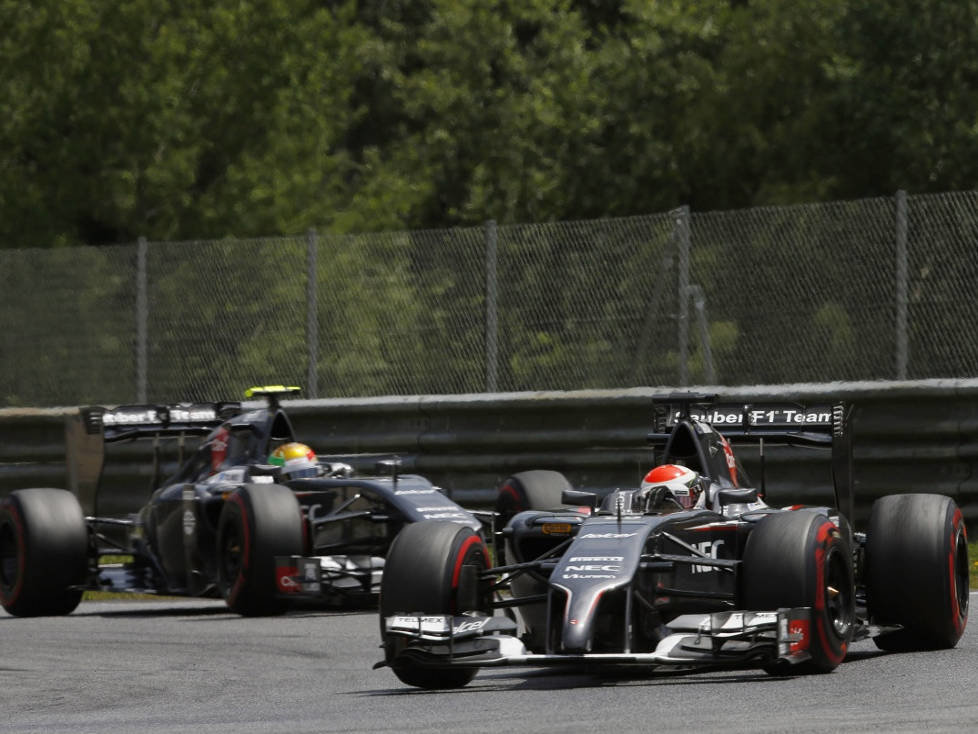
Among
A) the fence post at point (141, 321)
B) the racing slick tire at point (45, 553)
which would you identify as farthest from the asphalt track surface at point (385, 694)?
the fence post at point (141, 321)

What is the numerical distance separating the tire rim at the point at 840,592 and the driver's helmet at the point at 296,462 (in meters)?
5.47

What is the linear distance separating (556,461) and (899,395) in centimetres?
265

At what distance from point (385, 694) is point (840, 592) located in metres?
2.02

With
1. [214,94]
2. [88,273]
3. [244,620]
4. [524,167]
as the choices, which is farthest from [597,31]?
[244,620]

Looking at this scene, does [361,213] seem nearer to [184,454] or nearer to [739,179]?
[739,179]

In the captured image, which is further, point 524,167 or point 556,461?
point 524,167

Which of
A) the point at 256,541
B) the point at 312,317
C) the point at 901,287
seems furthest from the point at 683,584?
the point at 312,317

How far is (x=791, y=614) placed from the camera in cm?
959

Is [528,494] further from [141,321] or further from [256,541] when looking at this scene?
[141,321]

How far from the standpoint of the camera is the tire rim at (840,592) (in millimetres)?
10109

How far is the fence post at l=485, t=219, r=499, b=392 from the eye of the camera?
17.8m

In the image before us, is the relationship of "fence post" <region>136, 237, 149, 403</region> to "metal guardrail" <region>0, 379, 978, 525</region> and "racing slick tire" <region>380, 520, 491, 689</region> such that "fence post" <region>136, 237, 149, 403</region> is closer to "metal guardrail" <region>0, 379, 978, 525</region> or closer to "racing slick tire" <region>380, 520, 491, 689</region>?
"metal guardrail" <region>0, 379, 978, 525</region>

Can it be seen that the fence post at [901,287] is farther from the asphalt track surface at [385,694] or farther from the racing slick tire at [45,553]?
the racing slick tire at [45,553]

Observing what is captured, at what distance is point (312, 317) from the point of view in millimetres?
18625
